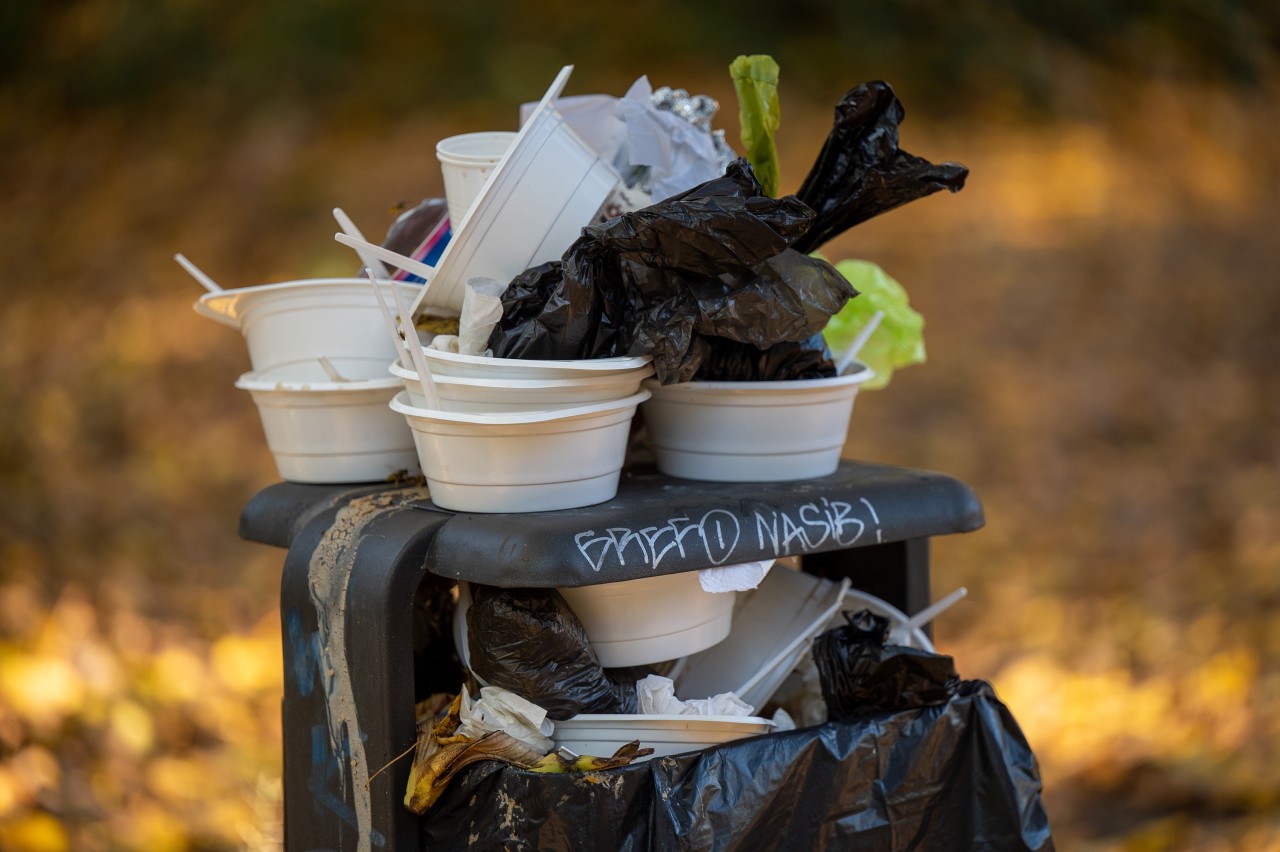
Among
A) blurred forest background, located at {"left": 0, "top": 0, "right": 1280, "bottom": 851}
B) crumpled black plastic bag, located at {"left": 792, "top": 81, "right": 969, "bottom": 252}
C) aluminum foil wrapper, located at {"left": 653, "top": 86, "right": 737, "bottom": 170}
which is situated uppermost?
aluminum foil wrapper, located at {"left": 653, "top": 86, "right": 737, "bottom": 170}

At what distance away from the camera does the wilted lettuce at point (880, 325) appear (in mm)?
1671

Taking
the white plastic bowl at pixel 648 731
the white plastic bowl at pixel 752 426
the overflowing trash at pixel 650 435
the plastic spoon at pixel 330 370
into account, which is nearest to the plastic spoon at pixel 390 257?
the overflowing trash at pixel 650 435

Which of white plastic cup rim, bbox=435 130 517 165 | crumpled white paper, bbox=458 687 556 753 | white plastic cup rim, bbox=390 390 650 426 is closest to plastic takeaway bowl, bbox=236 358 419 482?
white plastic cup rim, bbox=390 390 650 426

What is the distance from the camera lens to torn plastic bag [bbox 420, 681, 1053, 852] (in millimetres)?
1206

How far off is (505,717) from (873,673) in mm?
490

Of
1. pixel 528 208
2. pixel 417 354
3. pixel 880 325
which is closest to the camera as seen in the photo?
pixel 417 354

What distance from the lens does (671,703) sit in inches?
53.1

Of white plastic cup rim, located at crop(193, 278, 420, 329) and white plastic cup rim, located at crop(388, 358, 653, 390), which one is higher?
white plastic cup rim, located at crop(193, 278, 420, 329)

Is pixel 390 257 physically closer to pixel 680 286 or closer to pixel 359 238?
pixel 359 238

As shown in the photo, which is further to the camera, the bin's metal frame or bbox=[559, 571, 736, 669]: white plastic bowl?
bbox=[559, 571, 736, 669]: white plastic bowl

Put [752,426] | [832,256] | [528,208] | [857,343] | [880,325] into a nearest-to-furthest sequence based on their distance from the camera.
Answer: [528,208] < [752,426] < [857,343] < [880,325] < [832,256]

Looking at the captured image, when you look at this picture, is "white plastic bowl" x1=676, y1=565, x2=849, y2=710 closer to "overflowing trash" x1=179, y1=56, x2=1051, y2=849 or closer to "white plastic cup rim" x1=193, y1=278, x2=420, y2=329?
"overflowing trash" x1=179, y1=56, x2=1051, y2=849

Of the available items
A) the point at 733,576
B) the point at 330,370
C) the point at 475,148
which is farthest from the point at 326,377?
the point at 733,576

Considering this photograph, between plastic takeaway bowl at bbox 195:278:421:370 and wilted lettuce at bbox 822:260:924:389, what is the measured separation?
2.20 feet
